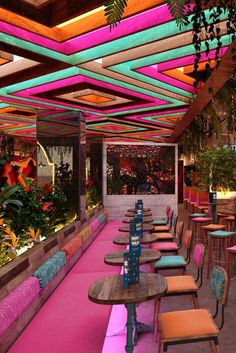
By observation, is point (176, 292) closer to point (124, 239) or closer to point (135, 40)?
point (124, 239)

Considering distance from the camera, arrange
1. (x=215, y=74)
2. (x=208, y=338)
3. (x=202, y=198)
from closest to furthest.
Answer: (x=208, y=338), (x=215, y=74), (x=202, y=198)

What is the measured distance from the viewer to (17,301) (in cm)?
269

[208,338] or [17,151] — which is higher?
[17,151]

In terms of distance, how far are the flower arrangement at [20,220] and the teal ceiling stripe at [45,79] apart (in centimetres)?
150

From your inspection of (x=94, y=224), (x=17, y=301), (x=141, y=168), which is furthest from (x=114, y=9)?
(x=141, y=168)

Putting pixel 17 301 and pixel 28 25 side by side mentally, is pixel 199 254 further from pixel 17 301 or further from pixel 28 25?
pixel 28 25

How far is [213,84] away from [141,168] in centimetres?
562

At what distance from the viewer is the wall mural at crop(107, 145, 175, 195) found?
1004cm

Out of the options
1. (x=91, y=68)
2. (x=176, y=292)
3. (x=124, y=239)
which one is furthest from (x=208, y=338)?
(x=91, y=68)

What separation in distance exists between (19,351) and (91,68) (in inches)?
127

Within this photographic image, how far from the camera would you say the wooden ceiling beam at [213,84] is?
12.2ft

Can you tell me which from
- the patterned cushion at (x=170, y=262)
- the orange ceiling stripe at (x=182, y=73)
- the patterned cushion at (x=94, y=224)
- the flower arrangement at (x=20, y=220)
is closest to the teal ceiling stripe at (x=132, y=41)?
the orange ceiling stripe at (x=182, y=73)

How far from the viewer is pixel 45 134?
6863mm

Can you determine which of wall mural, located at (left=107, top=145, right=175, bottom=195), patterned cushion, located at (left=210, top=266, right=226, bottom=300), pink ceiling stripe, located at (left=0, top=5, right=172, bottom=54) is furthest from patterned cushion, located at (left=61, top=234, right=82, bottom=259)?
wall mural, located at (left=107, top=145, right=175, bottom=195)
